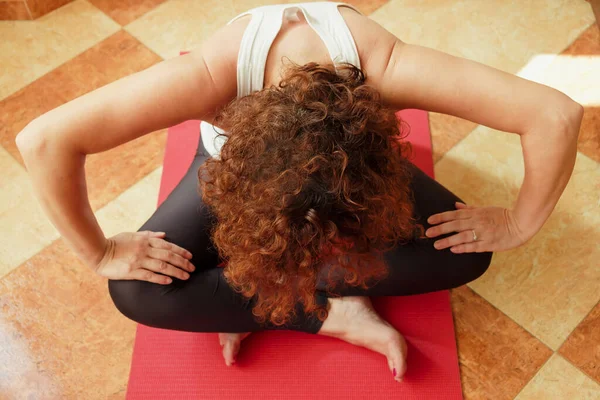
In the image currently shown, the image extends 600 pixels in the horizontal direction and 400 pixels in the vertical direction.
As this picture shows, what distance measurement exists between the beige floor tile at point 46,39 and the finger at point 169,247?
0.88m

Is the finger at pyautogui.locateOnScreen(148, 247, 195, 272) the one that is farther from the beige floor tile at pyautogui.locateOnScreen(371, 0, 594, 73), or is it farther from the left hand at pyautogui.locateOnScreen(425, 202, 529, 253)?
the beige floor tile at pyautogui.locateOnScreen(371, 0, 594, 73)

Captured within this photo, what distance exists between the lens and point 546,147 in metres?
0.93

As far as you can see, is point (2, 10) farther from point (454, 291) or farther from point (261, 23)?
point (454, 291)

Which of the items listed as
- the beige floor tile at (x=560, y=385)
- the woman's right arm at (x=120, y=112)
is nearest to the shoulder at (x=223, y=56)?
the woman's right arm at (x=120, y=112)

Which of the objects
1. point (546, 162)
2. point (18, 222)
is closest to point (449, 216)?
point (546, 162)

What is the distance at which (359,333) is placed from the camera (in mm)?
1163

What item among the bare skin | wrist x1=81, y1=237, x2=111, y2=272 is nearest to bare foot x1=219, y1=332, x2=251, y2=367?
the bare skin

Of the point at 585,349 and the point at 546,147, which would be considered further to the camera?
the point at 585,349

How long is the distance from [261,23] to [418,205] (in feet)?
1.62

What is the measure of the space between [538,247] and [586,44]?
704 mm

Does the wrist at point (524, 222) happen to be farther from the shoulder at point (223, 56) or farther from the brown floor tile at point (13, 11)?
the brown floor tile at point (13, 11)

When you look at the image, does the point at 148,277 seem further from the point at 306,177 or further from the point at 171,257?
the point at 306,177

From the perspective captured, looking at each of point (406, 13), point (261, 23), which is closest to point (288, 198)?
point (261, 23)

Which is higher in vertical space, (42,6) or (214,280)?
(42,6)
